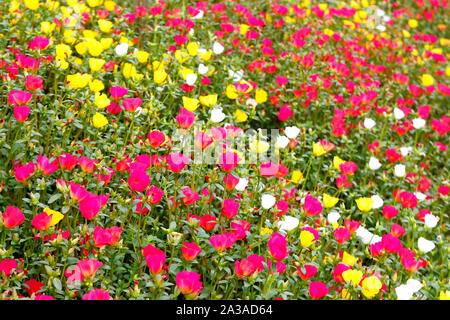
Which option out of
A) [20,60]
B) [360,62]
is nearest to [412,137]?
[360,62]

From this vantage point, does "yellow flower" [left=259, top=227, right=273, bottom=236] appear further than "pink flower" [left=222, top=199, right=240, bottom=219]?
Yes

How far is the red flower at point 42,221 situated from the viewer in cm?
182

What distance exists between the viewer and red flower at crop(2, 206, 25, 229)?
1837 millimetres

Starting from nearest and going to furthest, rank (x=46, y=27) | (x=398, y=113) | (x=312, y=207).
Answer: (x=312, y=207) < (x=46, y=27) < (x=398, y=113)

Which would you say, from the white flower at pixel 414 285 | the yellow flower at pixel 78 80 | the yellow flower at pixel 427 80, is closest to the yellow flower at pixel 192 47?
the yellow flower at pixel 78 80

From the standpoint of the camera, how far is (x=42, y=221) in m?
1.83

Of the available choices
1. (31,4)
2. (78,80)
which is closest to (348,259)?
(78,80)

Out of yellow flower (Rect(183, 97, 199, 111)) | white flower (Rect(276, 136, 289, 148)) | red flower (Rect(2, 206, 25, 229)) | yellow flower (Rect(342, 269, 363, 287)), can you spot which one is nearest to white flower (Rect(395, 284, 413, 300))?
yellow flower (Rect(342, 269, 363, 287))

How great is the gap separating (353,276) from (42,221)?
4.15ft

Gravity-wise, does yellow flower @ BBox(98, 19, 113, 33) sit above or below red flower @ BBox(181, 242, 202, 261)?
above

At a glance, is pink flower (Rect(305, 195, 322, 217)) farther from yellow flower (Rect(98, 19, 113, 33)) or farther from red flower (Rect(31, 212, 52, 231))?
yellow flower (Rect(98, 19, 113, 33))

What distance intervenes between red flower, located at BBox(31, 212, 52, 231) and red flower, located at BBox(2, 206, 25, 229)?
6 centimetres

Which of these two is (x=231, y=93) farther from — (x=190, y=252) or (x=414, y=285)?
(x=414, y=285)

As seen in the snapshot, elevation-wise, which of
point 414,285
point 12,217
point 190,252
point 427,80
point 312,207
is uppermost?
point 12,217
